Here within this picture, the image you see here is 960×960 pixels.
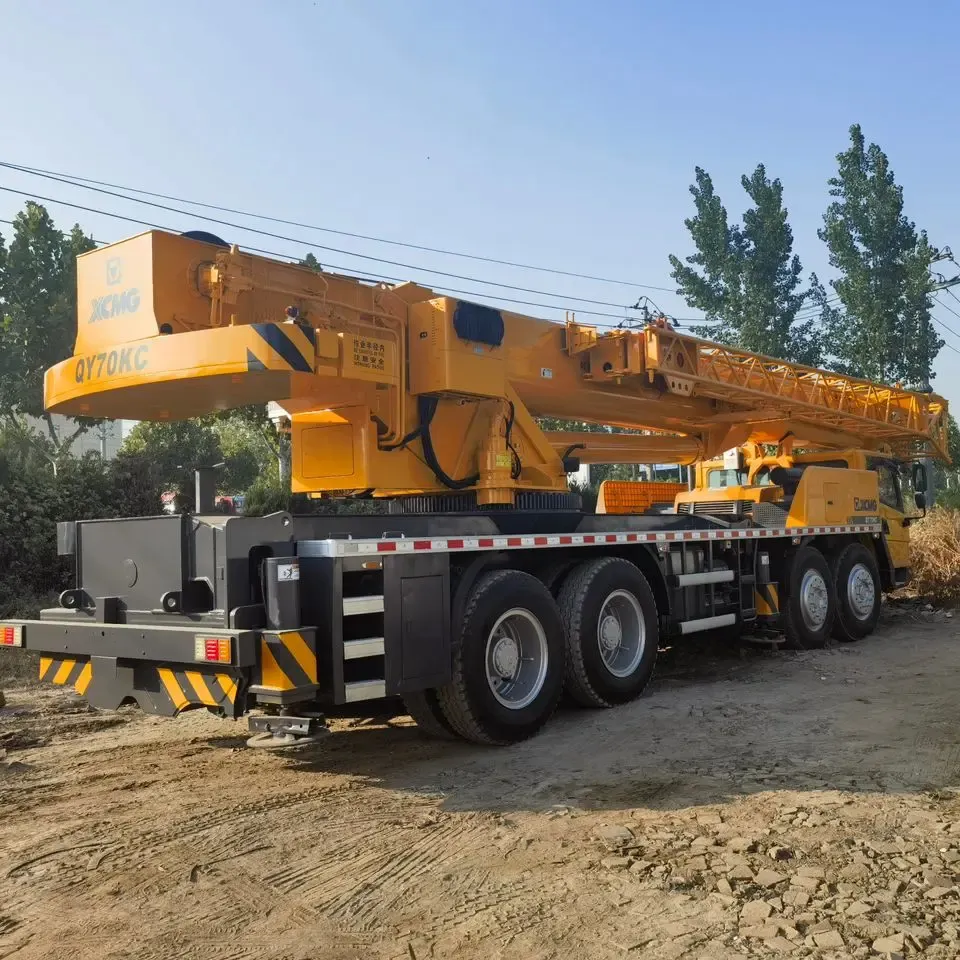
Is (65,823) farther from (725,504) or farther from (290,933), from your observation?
(725,504)

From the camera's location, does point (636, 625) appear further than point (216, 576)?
Yes

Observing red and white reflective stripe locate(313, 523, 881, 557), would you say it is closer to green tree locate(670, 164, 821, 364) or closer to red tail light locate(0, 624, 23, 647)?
red tail light locate(0, 624, 23, 647)

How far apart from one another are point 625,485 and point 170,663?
25.6 ft

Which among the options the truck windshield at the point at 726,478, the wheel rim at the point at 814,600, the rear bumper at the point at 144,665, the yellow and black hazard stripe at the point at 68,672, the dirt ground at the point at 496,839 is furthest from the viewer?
the truck windshield at the point at 726,478

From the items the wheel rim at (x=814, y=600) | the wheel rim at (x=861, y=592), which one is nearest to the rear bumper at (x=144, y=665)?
the wheel rim at (x=814, y=600)

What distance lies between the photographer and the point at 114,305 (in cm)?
645

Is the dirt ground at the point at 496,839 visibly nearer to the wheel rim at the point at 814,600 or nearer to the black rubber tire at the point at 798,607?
the black rubber tire at the point at 798,607

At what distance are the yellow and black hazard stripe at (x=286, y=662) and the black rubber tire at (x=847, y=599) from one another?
28.0ft

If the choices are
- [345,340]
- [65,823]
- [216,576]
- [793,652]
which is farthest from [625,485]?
[65,823]

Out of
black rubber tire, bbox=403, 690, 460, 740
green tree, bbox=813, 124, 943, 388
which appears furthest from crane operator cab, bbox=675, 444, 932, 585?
green tree, bbox=813, 124, 943, 388

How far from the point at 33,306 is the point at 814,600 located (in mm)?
20097

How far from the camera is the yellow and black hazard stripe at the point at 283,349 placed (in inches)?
231

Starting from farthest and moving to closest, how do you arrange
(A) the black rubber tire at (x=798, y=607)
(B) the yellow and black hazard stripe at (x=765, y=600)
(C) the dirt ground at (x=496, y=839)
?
(A) the black rubber tire at (x=798, y=607) < (B) the yellow and black hazard stripe at (x=765, y=600) < (C) the dirt ground at (x=496, y=839)

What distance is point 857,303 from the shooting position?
26500 mm
